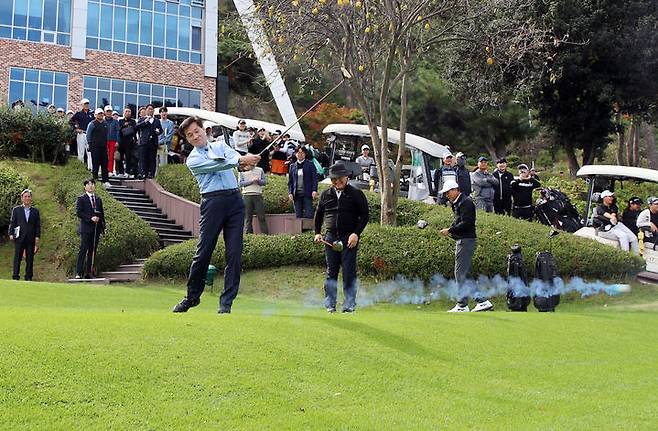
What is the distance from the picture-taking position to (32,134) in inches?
972

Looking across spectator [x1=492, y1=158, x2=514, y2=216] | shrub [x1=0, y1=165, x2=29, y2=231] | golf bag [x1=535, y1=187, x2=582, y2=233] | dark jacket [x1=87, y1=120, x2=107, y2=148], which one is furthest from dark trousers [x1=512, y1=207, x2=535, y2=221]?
shrub [x1=0, y1=165, x2=29, y2=231]

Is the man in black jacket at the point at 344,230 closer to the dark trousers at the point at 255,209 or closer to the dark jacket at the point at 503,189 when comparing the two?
the dark trousers at the point at 255,209

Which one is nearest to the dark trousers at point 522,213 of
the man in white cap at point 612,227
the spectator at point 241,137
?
the man in white cap at point 612,227

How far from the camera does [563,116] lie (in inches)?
1409

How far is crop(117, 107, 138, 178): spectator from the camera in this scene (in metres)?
23.1

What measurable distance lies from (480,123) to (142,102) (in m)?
17.5

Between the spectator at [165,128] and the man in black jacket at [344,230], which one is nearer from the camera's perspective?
the man in black jacket at [344,230]

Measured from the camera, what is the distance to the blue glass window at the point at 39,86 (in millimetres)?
41188

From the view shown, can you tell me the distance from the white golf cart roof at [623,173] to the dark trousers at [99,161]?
12174 millimetres

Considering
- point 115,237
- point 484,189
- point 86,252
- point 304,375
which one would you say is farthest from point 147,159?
point 304,375

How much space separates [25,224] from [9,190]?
15.4 ft

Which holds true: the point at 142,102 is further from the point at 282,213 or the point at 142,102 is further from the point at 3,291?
the point at 3,291

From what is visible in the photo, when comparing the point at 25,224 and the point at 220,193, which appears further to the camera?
the point at 25,224

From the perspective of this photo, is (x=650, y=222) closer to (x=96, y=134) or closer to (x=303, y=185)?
(x=303, y=185)
